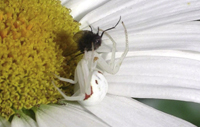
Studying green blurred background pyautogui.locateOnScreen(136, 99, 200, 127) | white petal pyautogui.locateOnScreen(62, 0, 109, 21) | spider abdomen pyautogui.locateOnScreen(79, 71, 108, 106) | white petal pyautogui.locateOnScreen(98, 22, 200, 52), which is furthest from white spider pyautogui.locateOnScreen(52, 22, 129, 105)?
green blurred background pyautogui.locateOnScreen(136, 99, 200, 127)

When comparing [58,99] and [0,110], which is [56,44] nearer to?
[58,99]

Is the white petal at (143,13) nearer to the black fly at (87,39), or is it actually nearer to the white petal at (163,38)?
the white petal at (163,38)

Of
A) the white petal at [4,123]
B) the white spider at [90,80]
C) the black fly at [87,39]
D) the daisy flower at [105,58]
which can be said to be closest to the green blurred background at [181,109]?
the daisy flower at [105,58]

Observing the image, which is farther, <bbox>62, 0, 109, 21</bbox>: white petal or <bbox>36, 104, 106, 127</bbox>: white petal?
<bbox>62, 0, 109, 21</bbox>: white petal

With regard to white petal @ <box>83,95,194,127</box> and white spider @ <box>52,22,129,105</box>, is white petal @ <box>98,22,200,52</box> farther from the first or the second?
white petal @ <box>83,95,194,127</box>

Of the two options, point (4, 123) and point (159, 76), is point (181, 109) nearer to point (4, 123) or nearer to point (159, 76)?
point (159, 76)

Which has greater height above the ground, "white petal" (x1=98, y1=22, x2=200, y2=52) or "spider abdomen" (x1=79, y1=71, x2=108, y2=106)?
"white petal" (x1=98, y1=22, x2=200, y2=52)
